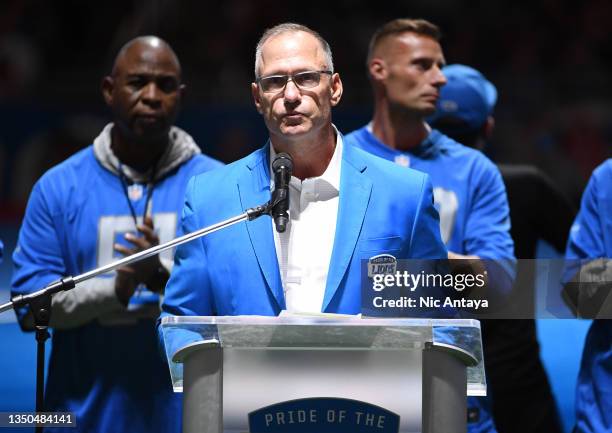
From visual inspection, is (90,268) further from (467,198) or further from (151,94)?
(467,198)

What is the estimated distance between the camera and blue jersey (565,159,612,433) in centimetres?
504

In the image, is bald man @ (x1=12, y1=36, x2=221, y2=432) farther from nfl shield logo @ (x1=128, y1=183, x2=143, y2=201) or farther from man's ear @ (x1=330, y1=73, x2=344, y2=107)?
man's ear @ (x1=330, y1=73, x2=344, y2=107)

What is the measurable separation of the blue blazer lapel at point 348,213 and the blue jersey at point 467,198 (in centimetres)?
125

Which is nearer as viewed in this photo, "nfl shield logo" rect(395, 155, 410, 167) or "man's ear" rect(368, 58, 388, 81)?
"nfl shield logo" rect(395, 155, 410, 167)

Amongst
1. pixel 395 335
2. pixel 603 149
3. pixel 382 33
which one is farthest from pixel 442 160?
pixel 603 149

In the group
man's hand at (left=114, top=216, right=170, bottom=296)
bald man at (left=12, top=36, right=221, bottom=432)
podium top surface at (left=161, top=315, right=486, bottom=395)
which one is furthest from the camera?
bald man at (left=12, top=36, right=221, bottom=432)

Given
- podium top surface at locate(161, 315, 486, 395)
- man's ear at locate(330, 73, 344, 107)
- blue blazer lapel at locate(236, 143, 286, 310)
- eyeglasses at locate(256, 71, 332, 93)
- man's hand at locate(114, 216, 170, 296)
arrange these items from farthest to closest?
man's hand at locate(114, 216, 170, 296), man's ear at locate(330, 73, 344, 107), eyeglasses at locate(256, 71, 332, 93), blue blazer lapel at locate(236, 143, 286, 310), podium top surface at locate(161, 315, 486, 395)

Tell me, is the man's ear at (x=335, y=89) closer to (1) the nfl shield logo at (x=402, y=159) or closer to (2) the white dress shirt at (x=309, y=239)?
(2) the white dress shirt at (x=309, y=239)

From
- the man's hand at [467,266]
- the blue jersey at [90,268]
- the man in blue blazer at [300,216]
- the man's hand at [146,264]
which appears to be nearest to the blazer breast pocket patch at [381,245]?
the man in blue blazer at [300,216]

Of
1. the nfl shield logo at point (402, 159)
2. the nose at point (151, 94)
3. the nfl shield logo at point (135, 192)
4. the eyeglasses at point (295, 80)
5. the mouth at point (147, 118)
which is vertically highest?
the nose at point (151, 94)

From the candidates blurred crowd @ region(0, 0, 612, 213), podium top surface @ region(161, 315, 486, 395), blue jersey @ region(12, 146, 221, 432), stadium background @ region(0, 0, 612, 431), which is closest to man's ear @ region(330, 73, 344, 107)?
podium top surface @ region(161, 315, 486, 395)

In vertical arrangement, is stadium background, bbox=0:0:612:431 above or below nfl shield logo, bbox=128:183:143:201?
above

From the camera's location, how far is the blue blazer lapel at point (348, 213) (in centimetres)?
426

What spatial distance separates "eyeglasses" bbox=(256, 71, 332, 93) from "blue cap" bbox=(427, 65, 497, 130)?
196 centimetres
